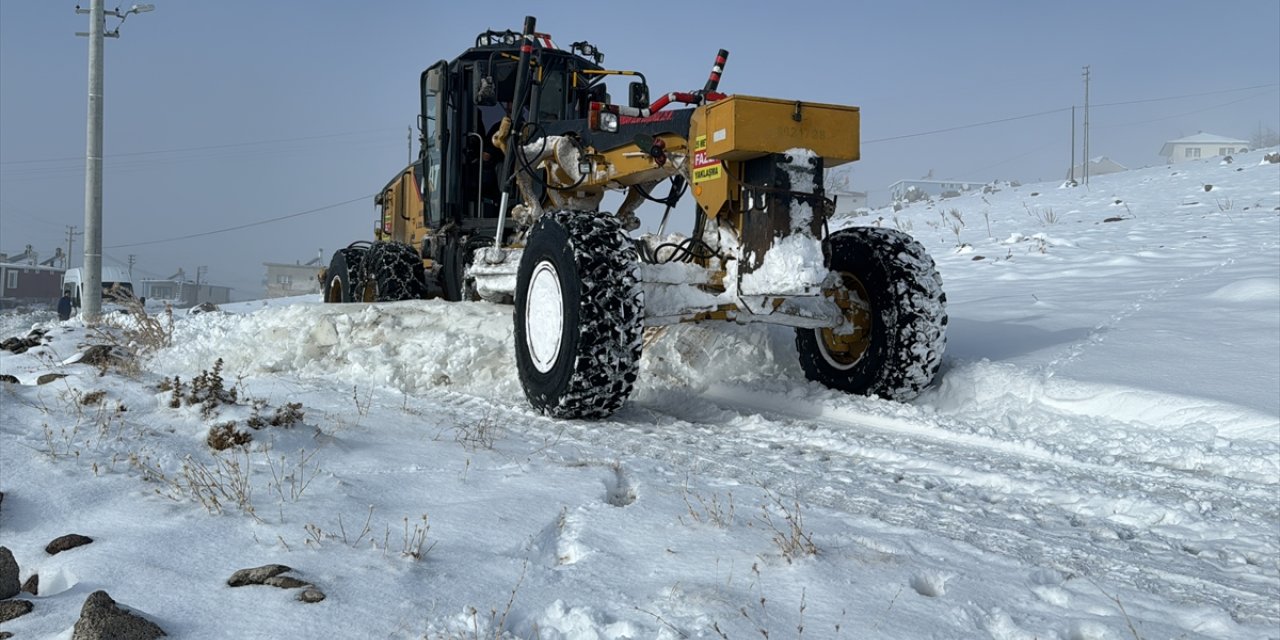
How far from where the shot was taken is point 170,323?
28.1 feet

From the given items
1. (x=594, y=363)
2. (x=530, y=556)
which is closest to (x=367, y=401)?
(x=594, y=363)

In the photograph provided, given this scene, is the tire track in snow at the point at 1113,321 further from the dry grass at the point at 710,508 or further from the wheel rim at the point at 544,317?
the dry grass at the point at 710,508

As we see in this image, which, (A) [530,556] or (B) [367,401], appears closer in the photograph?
(A) [530,556]

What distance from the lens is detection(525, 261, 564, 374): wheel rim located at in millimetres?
5500

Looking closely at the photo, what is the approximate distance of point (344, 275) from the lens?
9.94 metres

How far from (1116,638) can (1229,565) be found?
3.61 ft

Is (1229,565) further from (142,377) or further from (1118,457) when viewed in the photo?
(142,377)

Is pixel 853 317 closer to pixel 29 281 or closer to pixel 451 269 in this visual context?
pixel 451 269

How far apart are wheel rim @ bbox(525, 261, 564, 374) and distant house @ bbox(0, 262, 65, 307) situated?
6349 cm

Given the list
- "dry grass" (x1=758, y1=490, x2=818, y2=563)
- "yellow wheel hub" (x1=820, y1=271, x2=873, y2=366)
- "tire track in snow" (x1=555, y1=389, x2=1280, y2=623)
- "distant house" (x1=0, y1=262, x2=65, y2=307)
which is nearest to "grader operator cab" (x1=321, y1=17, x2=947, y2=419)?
"yellow wheel hub" (x1=820, y1=271, x2=873, y2=366)

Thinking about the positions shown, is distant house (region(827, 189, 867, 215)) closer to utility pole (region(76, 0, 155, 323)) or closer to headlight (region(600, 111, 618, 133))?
headlight (region(600, 111, 618, 133))

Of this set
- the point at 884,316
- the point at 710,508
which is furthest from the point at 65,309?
the point at 710,508

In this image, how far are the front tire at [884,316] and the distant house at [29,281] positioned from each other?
64.3 meters

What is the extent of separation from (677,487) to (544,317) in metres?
2.16
